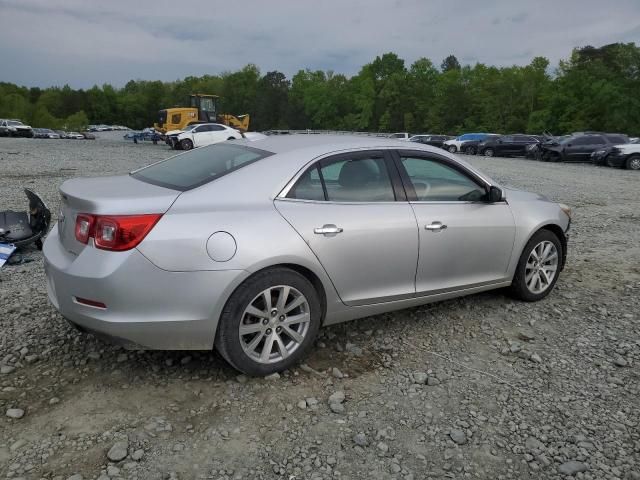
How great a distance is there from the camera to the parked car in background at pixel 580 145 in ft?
83.8

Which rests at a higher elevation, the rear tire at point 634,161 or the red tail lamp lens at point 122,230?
the red tail lamp lens at point 122,230

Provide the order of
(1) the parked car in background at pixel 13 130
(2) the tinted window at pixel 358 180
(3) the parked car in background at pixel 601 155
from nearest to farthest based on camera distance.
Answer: (2) the tinted window at pixel 358 180, (3) the parked car in background at pixel 601 155, (1) the parked car in background at pixel 13 130

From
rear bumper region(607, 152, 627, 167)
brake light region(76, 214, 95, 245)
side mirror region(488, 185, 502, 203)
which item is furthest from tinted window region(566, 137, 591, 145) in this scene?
brake light region(76, 214, 95, 245)

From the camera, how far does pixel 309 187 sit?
353 centimetres

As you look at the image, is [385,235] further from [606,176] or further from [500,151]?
[500,151]

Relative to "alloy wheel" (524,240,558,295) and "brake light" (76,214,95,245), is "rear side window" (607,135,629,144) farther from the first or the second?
"brake light" (76,214,95,245)

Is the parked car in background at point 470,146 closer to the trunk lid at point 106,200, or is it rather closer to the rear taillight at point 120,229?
the trunk lid at point 106,200

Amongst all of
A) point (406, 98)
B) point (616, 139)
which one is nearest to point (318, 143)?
point (616, 139)

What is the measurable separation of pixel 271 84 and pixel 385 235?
382 ft

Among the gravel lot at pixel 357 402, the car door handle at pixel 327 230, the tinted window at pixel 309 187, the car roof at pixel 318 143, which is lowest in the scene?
the gravel lot at pixel 357 402

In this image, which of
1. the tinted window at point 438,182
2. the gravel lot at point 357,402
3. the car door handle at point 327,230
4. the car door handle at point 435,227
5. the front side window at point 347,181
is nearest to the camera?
the gravel lot at point 357,402

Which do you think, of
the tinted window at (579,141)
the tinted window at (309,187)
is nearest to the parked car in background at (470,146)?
the tinted window at (579,141)

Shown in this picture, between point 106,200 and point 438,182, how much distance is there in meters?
2.40

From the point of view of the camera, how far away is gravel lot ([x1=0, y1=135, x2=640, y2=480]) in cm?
260
